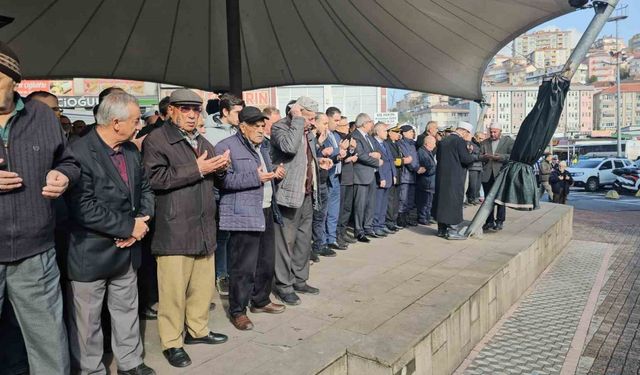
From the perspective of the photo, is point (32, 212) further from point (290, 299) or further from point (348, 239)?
point (348, 239)

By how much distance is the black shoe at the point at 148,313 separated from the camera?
12.0 feet

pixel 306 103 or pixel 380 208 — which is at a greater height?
pixel 306 103

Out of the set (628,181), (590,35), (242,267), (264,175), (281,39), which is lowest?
(628,181)

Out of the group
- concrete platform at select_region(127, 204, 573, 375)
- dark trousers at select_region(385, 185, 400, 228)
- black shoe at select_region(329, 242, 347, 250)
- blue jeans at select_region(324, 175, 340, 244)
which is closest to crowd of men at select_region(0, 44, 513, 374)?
concrete platform at select_region(127, 204, 573, 375)

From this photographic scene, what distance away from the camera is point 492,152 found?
8961 mm

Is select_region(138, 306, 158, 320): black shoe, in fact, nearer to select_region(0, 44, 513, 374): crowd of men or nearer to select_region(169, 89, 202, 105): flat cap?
select_region(0, 44, 513, 374): crowd of men

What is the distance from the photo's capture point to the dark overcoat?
6.61 meters

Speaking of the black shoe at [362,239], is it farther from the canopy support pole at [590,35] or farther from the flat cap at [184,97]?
the flat cap at [184,97]

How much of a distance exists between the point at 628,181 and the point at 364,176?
1984 centimetres

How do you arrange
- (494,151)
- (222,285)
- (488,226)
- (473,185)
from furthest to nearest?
(473,185) → (494,151) → (488,226) → (222,285)

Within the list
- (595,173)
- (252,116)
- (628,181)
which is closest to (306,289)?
(252,116)

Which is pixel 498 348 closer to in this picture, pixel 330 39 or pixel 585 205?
pixel 330 39

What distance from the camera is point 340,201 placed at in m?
6.34

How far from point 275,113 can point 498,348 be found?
10.2ft
